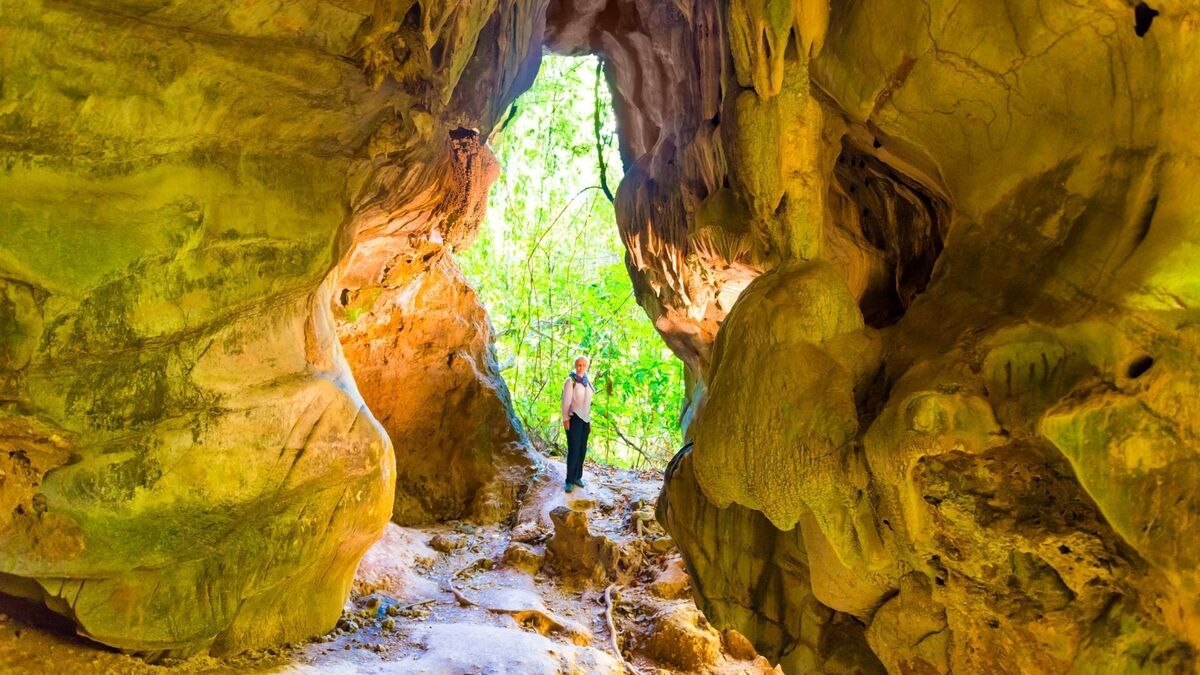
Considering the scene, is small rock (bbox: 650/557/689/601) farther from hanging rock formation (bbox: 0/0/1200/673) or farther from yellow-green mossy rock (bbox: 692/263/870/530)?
yellow-green mossy rock (bbox: 692/263/870/530)

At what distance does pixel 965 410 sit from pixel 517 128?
11141 mm

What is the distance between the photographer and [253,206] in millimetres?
4664

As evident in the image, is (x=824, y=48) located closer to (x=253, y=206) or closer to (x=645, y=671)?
(x=253, y=206)

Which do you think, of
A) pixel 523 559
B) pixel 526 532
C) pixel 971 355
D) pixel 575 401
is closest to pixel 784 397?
pixel 971 355

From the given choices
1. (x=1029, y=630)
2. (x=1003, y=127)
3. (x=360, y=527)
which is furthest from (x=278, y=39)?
(x=1029, y=630)

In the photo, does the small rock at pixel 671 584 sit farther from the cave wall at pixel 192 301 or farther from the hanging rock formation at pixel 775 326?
the cave wall at pixel 192 301

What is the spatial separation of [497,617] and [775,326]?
3982 millimetres

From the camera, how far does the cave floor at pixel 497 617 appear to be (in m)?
4.55

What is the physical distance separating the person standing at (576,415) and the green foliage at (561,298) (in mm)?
4113

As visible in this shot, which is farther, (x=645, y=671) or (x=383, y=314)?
(x=383, y=314)

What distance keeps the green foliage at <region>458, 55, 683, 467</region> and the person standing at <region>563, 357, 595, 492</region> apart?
13.5 ft

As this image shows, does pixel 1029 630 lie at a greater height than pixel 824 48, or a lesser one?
lesser

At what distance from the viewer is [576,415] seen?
9141 mm

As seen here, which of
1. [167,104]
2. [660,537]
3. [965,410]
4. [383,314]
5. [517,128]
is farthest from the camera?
[517,128]
